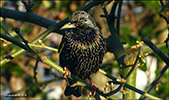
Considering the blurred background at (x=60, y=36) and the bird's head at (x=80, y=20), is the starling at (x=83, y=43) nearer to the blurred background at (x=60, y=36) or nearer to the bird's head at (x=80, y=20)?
the bird's head at (x=80, y=20)

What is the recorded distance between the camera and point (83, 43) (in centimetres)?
284

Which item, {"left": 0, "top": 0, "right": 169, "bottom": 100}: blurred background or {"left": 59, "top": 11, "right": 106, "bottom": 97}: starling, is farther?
{"left": 0, "top": 0, "right": 169, "bottom": 100}: blurred background

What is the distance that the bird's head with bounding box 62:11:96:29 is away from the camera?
2787 millimetres

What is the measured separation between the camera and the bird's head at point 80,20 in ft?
9.14

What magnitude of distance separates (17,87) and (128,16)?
3054 millimetres

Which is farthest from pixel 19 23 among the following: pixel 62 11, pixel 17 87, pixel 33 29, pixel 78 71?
pixel 78 71

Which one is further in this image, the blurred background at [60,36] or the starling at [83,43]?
the blurred background at [60,36]

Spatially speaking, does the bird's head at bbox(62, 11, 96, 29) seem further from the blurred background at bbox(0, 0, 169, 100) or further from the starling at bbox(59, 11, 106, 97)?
the blurred background at bbox(0, 0, 169, 100)

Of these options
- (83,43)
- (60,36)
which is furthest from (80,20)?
(60,36)

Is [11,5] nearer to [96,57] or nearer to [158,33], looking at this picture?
[96,57]

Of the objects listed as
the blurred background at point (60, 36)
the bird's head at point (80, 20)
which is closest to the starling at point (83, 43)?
the bird's head at point (80, 20)

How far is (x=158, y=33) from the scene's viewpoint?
5051 mm

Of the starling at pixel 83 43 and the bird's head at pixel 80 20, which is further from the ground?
the bird's head at pixel 80 20

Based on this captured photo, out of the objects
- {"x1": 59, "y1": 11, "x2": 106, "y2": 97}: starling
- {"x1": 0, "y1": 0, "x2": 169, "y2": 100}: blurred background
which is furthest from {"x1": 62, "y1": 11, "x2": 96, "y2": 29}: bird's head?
{"x1": 0, "y1": 0, "x2": 169, "y2": 100}: blurred background
